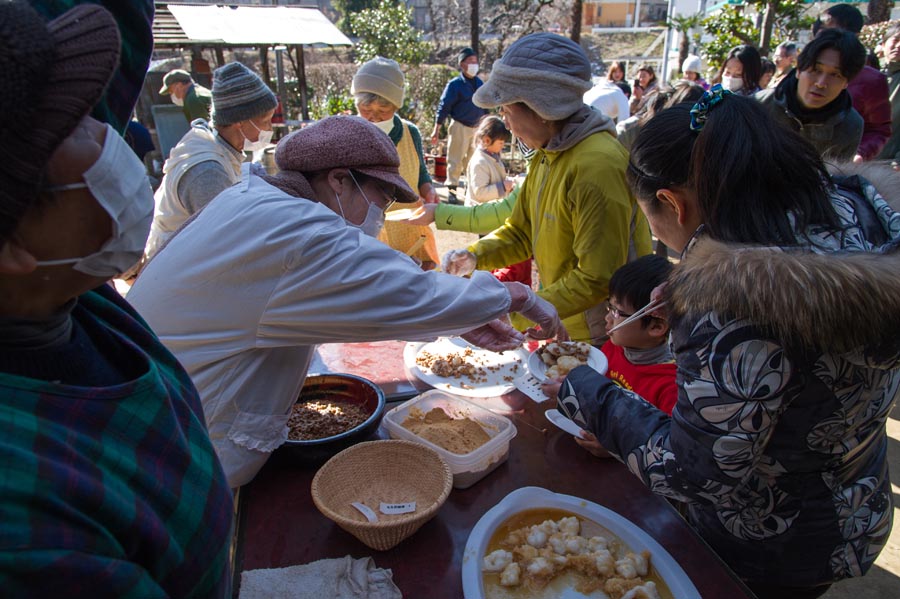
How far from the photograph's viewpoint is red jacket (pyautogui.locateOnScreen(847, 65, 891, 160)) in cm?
414

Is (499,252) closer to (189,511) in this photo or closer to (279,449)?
(279,449)

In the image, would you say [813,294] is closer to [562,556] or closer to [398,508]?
[562,556]

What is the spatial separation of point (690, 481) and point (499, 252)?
177cm

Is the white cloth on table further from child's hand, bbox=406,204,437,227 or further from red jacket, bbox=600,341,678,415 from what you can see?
child's hand, bbox=406,204,437,227

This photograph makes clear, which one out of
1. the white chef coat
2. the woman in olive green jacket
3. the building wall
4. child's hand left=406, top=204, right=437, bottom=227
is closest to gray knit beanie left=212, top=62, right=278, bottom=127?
child's hand left=406, top=204, right=437, bottom=227

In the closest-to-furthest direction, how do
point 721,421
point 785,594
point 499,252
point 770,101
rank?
point 721,421, point 785,594, point 499,252, point 770,101

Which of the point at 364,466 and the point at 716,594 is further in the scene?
the point at 364,466

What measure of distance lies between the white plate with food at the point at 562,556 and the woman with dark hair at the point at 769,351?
19 centimetres

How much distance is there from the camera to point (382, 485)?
151cm

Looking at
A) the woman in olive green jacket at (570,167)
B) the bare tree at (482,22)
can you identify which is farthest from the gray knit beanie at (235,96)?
the bare tree at (482,22)

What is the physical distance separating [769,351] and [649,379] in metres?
1.04

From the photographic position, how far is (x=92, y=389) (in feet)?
2.47

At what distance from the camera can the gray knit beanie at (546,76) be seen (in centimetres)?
227

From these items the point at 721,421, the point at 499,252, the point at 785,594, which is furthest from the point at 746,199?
the point at 499,252
